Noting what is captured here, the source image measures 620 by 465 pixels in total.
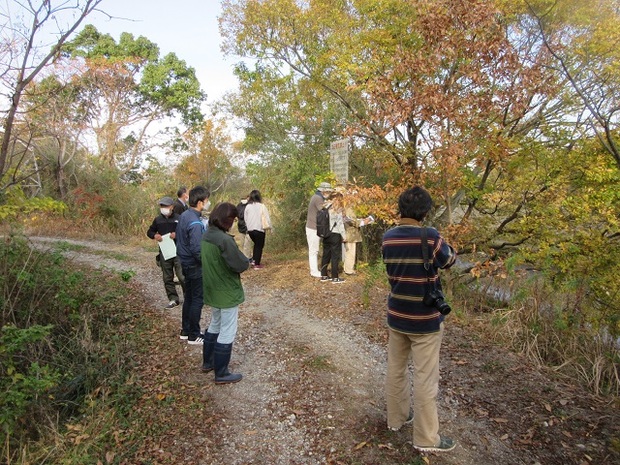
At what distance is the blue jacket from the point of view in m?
4.86

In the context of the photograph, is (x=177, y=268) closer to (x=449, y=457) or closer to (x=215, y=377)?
(x=215, y=377)

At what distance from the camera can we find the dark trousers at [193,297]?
16.3ft

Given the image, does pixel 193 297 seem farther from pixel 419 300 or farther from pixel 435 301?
pixel 435 301

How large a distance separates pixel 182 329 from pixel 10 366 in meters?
2.05

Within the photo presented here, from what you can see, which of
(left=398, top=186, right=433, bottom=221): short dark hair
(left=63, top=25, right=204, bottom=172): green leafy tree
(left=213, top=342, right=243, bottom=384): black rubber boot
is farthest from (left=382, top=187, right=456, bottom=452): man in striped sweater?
(left=63, top=25, right=204, bottom=172): green leafy tree

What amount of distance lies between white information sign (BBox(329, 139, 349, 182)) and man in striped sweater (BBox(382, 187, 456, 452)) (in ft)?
15.8

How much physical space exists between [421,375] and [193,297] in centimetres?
308

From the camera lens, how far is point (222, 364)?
4.09 meters

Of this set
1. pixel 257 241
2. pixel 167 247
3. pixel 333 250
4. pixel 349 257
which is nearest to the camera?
pixel 167 247

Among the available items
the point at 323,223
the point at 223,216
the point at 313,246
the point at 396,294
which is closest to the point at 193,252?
the point at 223,216

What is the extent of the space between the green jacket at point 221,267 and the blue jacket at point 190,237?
3.10 feet

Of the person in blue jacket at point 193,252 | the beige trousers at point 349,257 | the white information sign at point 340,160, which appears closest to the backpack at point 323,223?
the white information sign at point 340,160

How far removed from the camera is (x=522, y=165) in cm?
745

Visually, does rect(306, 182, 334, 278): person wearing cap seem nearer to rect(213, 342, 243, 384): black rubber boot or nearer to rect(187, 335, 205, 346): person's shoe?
rect(187, 335, 205, 346): person's shoe
